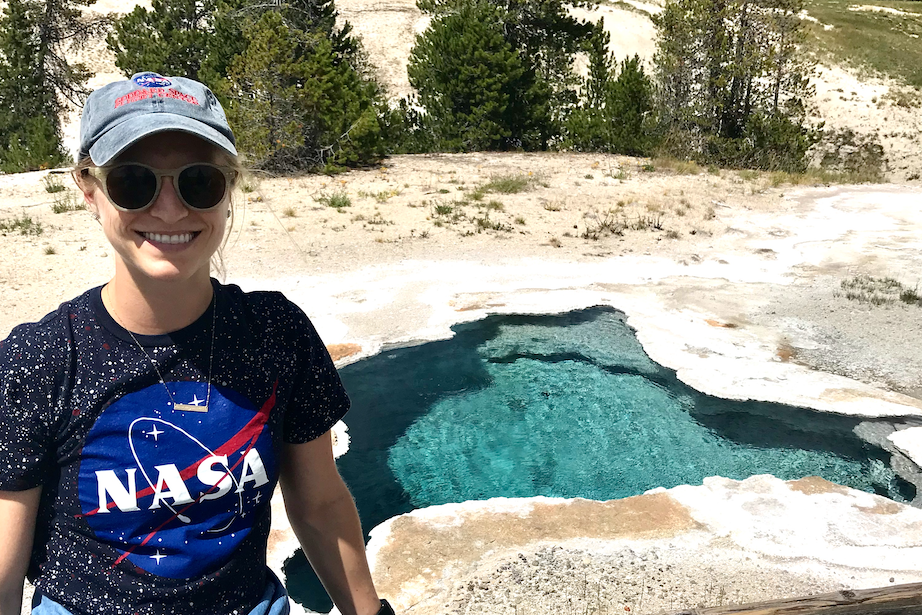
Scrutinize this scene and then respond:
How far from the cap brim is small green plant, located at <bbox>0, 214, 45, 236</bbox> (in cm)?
991

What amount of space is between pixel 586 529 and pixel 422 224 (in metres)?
7.18

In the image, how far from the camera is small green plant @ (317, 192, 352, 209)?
11.8m

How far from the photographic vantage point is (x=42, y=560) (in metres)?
1.55

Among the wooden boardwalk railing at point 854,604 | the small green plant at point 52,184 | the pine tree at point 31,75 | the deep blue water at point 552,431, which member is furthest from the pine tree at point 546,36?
the wooden boardwalk railing at point 854,604

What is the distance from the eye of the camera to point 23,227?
1020cm

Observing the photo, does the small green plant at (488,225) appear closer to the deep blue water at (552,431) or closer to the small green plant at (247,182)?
the deep blue water at (552,431)

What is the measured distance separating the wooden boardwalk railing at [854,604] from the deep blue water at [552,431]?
2464 millimetres

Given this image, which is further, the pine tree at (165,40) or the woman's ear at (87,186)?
the pine tree at (165,40)

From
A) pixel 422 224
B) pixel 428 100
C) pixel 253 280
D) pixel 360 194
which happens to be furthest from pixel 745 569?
pixel 428 100

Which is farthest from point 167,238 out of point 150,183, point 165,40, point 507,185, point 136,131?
point 165,40

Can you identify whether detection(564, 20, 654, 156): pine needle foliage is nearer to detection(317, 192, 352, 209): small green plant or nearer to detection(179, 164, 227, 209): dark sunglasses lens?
detection(317, 192, 352, 209): small green plant

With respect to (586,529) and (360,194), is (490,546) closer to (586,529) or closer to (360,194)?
(586,529)

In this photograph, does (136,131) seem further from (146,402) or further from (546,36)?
(546,36)

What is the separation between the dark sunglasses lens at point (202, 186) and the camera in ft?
5.02
